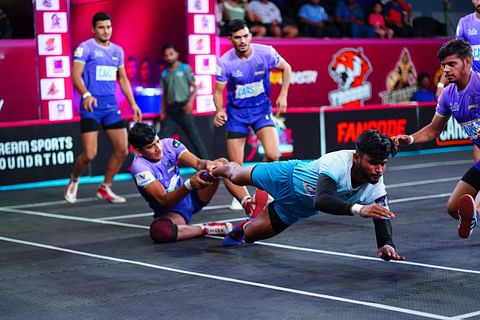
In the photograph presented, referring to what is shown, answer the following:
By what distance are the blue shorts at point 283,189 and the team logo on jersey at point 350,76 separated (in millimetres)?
13416

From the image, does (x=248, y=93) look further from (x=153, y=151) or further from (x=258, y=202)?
(x=153, y=151)

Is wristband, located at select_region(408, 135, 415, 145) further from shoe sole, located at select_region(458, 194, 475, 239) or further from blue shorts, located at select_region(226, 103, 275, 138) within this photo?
blue shorts, located at select_region(226, 103, 275, 138)

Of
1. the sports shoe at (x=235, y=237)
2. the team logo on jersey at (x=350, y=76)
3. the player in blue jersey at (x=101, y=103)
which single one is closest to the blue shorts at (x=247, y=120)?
the player in blue jersey at (x=101, y=103)

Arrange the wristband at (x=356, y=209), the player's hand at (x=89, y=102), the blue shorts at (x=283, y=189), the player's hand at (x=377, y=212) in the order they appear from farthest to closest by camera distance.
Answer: the player's hand at (x=89, y=102)
the blue shorts at (x=283, y=189)
the wristband at (x=356, y=209)
the player's hand at (x=377, y=212)

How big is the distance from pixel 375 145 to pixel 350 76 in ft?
49.0

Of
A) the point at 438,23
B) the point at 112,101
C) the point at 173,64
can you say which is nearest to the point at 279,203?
the point at 112,101

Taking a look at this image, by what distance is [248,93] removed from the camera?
1101 cm

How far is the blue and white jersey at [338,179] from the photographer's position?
695cm

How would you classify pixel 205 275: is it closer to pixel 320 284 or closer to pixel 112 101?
pixel 320 284

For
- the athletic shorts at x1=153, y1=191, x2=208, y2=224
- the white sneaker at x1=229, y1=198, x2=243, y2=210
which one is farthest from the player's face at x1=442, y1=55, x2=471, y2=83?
the white sneaker at x1=229, y1=198, x2=243, y2=210

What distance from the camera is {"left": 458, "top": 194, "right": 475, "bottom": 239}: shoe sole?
7.50m

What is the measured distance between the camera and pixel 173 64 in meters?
15.4

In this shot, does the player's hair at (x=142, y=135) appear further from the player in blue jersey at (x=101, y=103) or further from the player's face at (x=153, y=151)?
the player in blue jersey at (x=101, y=103)

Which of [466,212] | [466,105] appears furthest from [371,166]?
[466,105]
